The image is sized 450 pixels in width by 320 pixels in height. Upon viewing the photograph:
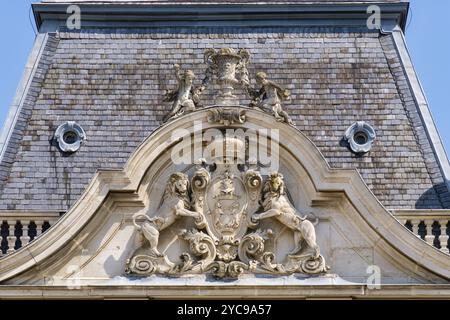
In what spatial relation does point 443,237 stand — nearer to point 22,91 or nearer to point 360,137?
point 360,137

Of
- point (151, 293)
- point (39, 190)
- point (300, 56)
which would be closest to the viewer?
point (151, 293)

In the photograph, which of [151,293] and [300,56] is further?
[300,56]

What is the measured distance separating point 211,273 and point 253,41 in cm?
789

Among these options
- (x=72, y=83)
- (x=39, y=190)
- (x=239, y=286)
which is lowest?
(x=239, y=286)

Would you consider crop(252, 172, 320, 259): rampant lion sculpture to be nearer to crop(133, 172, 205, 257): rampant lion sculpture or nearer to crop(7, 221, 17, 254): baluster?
crop(133, 172, 205, 257): rampant lion sculpture

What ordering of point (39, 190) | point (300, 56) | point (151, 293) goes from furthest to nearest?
point (300, 56) → point (39, 190) → point (151, 293)

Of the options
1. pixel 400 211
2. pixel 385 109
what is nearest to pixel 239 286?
pixel 400 211

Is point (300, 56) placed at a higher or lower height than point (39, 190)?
higher

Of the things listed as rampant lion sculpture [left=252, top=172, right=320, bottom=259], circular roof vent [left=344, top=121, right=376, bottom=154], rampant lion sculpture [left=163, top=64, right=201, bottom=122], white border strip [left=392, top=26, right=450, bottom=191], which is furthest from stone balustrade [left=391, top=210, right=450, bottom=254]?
rampant lion sculpture [left=163, top=64, right=201, bottom=122]

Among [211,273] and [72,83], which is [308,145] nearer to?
[211,273]

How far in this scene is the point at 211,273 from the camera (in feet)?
128

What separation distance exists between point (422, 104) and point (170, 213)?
718 centimetres

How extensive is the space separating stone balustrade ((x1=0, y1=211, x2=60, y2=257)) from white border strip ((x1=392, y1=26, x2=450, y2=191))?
807 cm

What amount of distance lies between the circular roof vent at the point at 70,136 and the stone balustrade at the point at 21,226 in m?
3.18
